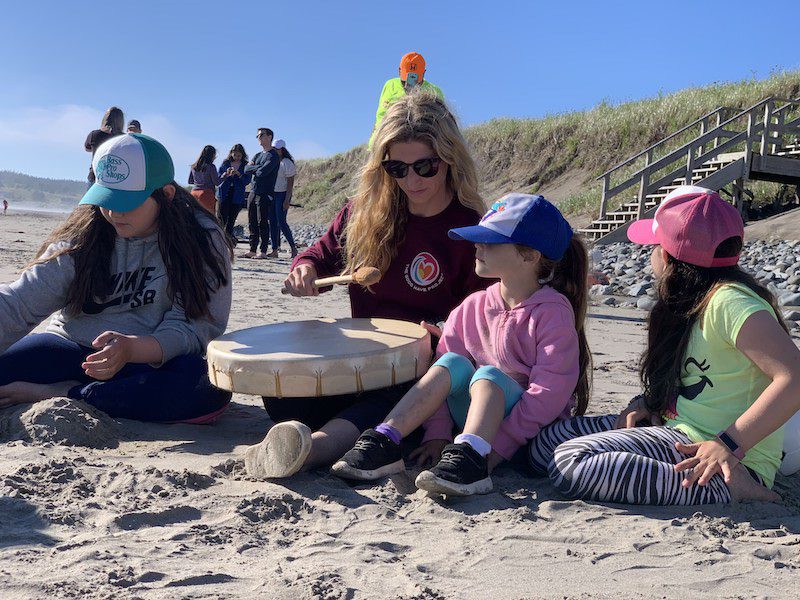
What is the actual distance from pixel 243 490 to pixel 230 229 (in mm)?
9636

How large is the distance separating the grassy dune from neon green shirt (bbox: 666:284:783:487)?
14252 mm

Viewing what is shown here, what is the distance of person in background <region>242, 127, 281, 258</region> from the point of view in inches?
411

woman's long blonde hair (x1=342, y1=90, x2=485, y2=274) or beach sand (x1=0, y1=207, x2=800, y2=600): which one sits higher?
woman's long blonde hair (x1=342, y1=90, x2=485, y2=274)

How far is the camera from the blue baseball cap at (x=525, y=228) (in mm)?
2615

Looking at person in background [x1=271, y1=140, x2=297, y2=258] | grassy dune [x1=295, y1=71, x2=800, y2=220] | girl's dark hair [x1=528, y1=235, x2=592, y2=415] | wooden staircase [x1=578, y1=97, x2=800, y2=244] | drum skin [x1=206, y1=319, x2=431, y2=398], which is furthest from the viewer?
grassy dune [x1=295, y1=71, x2=800, y2=220]

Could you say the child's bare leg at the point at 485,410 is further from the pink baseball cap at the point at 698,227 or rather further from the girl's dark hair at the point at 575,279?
the pink baseball cap at the point at 698,227

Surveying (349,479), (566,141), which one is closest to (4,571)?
(349,479)

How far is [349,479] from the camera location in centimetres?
242

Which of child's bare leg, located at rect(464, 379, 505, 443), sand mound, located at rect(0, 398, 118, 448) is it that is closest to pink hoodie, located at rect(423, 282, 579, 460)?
child's bare leg, located at rect(464, 379, 505, 443)

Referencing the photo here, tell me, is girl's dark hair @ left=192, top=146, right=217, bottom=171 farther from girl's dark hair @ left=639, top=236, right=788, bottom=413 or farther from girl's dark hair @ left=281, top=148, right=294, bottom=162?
girl's dark hair @ left=639, top=236, right=788, bottom=413

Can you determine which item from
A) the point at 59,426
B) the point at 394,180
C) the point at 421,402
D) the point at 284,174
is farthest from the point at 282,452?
the point at 284,174

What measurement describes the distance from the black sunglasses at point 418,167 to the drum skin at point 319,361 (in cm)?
60

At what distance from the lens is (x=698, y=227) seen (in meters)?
2.34

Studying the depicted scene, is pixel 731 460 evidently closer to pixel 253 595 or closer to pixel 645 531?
pixel 645 531
